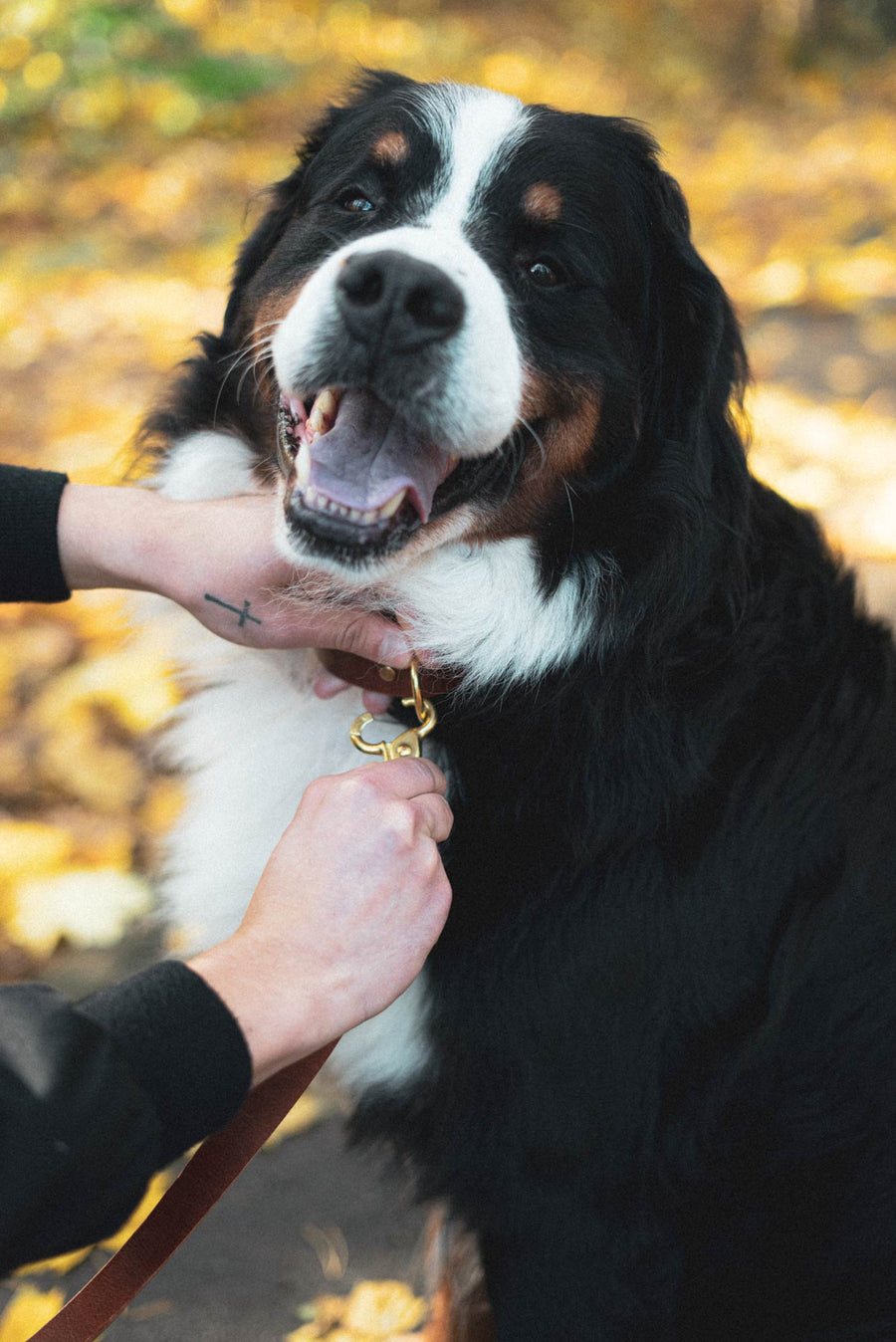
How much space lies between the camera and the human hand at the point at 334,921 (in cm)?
127

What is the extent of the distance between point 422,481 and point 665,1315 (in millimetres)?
1302

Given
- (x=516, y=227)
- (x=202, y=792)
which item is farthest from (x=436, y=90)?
(x=202, y=792)

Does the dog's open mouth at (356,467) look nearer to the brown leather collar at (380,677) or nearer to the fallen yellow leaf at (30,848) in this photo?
the brown leather collar at (380,677)

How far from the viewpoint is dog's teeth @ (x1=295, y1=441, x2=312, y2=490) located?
5.27 ft

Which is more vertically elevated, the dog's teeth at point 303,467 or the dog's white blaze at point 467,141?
the dog's white blaze at point 467,141

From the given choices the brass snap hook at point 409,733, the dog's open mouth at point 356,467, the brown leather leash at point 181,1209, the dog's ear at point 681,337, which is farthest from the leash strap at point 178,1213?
the dog's ear at point 681,337

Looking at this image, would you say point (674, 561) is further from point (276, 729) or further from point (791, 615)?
point (276, 729)

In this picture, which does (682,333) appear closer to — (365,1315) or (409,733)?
(409,733)

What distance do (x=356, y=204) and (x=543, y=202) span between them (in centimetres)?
32

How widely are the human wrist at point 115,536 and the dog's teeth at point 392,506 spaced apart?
36cm

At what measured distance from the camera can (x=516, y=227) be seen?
1.80 metres

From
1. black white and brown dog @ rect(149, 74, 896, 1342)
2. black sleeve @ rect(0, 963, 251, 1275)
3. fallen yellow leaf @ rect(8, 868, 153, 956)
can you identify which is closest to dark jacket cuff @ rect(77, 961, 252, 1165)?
black sleeve @ rect(0, 963, 251, 1275)

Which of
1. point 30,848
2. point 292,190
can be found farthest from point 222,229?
point 30,848

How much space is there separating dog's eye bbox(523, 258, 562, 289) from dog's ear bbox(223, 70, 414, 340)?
470 mm
